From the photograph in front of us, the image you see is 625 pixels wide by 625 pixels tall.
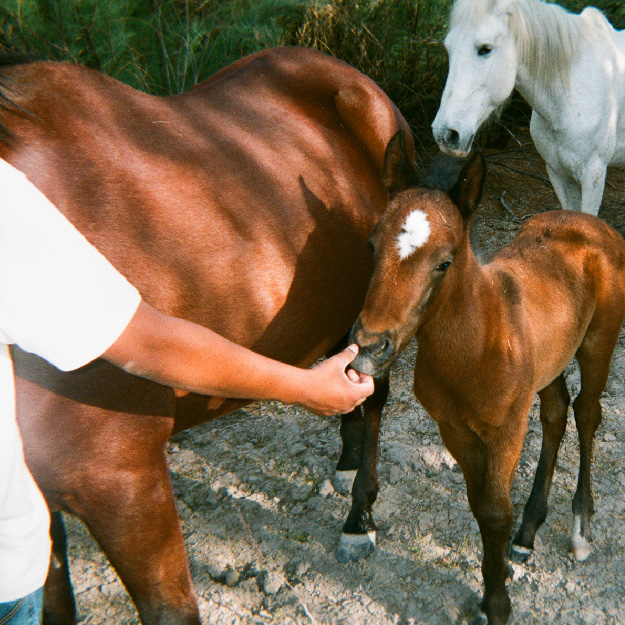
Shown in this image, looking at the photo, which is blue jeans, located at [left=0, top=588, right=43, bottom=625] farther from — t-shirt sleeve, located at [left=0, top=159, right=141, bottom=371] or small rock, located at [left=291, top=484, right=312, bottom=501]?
small rock, located at [left=291, top=484, right=312, bottom=501]

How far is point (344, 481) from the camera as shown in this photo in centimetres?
306

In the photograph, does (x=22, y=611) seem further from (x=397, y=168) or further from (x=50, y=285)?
(x=397, y=168)

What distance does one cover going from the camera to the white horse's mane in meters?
4.04

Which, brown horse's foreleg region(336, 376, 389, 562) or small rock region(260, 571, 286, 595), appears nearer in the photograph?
small rock region(260, 571, 286, 595)

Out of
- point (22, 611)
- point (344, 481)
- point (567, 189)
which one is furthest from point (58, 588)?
point (567, 189)

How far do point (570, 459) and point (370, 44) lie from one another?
4.23 metres

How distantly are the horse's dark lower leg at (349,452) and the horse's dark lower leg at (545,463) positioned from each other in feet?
2.63

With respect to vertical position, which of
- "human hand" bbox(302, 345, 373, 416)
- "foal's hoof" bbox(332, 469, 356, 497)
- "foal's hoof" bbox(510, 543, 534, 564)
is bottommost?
"foal's hoof" bbox(332, 469, 356, 497)

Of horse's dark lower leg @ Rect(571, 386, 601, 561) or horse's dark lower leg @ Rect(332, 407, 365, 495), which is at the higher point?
horse's dark lower leg @ Rect(571, 386, 601, 561)

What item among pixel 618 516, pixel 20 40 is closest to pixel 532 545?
pixel 618 516

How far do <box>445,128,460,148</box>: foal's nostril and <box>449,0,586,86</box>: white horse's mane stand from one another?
74 cm

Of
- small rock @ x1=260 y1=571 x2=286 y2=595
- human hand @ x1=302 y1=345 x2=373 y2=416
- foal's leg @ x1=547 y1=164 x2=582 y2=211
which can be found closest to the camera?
human hand @ x1=302 y1=345 x2=373 y2=416

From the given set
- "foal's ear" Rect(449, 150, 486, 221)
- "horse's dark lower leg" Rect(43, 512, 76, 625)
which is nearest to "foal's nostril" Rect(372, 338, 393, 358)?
"foal's ear" Rect(449, 150, 486, 221)

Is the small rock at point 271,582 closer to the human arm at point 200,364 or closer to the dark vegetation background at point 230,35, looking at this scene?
the human arm at point 200,364
